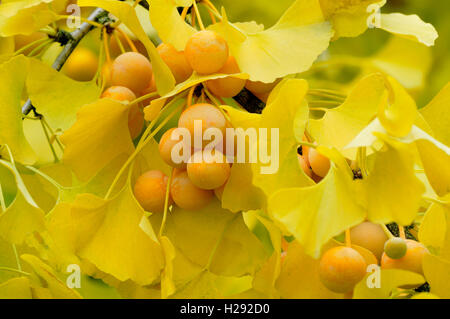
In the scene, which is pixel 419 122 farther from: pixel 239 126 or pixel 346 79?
pixel 346 79

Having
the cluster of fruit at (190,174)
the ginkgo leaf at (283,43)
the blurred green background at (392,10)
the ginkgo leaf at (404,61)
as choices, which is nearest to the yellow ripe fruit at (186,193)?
the cluster of fruit at (190,174)

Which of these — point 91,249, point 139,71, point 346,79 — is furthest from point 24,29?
point 346,79

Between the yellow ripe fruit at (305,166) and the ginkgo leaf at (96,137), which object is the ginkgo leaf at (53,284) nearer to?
the ginkgo leaf at (96,137)

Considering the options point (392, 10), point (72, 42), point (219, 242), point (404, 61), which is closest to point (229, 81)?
point (219, 242)

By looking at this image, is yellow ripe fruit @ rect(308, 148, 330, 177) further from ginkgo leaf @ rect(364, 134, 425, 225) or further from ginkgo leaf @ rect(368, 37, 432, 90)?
ginkgo leaf @ rect(368, 37, 432, 90)

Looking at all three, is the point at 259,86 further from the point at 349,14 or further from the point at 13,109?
the point at 13,109
